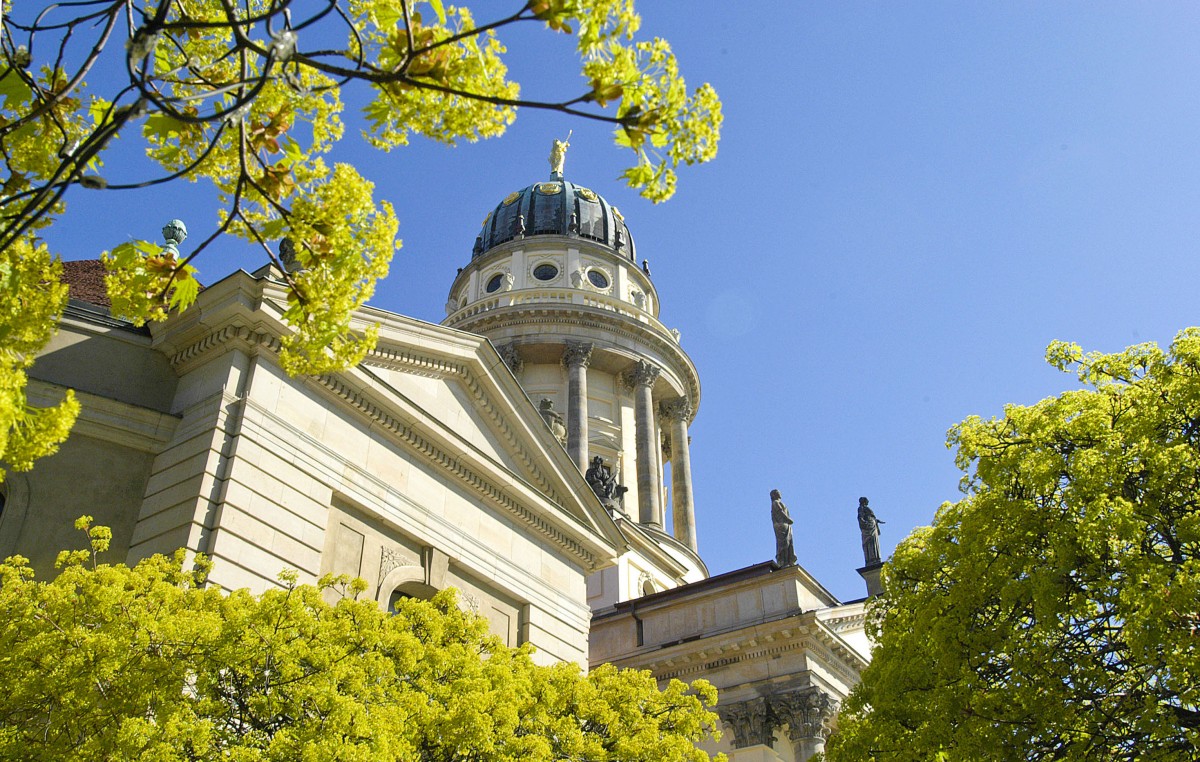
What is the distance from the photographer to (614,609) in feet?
106

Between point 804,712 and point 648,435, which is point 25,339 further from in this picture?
point 648,435

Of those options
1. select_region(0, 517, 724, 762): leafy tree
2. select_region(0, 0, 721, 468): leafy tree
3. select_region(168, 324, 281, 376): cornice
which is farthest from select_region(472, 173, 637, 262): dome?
select_region(0, 0, 721, 468): leafy tree

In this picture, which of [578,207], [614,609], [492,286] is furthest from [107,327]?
[578,207]

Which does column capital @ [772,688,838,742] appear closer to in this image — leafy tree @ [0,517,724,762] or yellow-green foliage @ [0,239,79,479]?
leafy tree @ [0,517,724,762]

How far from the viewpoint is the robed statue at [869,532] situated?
119ft

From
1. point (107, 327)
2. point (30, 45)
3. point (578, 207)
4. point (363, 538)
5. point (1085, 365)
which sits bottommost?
point (30, 45)

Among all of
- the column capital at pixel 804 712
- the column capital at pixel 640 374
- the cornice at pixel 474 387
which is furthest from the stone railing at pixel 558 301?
the cornice at pixel 474 387

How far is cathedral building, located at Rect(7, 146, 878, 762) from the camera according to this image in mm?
14211

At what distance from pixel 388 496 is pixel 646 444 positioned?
2993cm

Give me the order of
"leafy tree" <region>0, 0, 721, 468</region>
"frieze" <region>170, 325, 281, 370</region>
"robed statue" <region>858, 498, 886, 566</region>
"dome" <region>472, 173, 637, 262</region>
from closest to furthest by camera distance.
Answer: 1. "leafy tree" <region>0, 0, 721, 468</region>
2. "frieze" <region>170, 325, 281, 370</region>
3. "robed statue" <region>858, 498, 886, 566</region>
4. "dome" <region>472, 173, 637, 262</region>

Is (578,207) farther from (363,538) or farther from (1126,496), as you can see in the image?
(1126,496)

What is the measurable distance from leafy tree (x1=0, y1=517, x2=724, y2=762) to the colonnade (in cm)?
3125

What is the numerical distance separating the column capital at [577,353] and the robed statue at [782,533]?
15.8 meters

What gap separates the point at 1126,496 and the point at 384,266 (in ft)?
35.3
